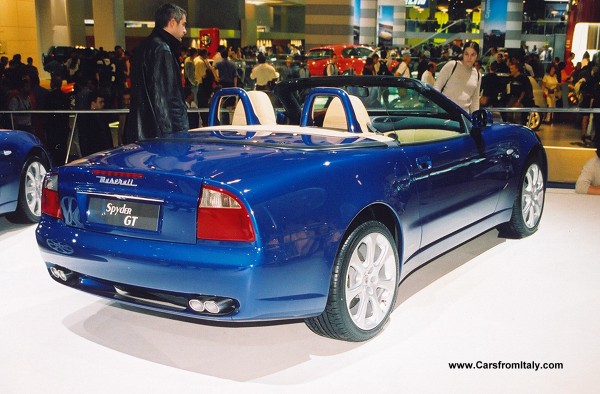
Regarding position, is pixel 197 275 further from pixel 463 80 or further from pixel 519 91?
pixel 519 91

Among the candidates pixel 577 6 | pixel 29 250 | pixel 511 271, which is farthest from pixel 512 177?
pixel 577 6

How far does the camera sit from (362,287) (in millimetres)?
3641

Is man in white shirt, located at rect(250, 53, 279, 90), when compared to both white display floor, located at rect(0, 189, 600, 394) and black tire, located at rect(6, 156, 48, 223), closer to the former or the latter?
black tire, located at rect(6, 156, 48, 223)

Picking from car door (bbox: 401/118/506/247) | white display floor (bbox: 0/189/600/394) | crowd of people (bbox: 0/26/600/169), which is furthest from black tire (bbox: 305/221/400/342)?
crowd of people (bbox: 0/26/600/169)

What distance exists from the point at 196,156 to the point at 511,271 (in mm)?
2596

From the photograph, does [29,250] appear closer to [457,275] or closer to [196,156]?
[196,156]

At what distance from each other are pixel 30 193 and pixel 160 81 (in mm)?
2207

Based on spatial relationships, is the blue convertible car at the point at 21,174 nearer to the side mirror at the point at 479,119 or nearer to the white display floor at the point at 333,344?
the white display floor at the point at 333,344

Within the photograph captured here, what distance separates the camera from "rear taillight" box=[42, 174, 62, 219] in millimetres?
3633

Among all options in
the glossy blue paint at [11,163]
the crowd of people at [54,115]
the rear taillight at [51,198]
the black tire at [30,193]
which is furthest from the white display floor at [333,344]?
the crowd of people at [54,115]

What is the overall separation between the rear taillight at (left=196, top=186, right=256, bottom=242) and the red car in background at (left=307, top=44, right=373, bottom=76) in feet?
76.7

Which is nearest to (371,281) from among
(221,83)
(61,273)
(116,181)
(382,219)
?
(382,219)

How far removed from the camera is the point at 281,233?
312 centimetres

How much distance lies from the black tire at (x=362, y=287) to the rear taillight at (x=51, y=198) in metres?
1.43
